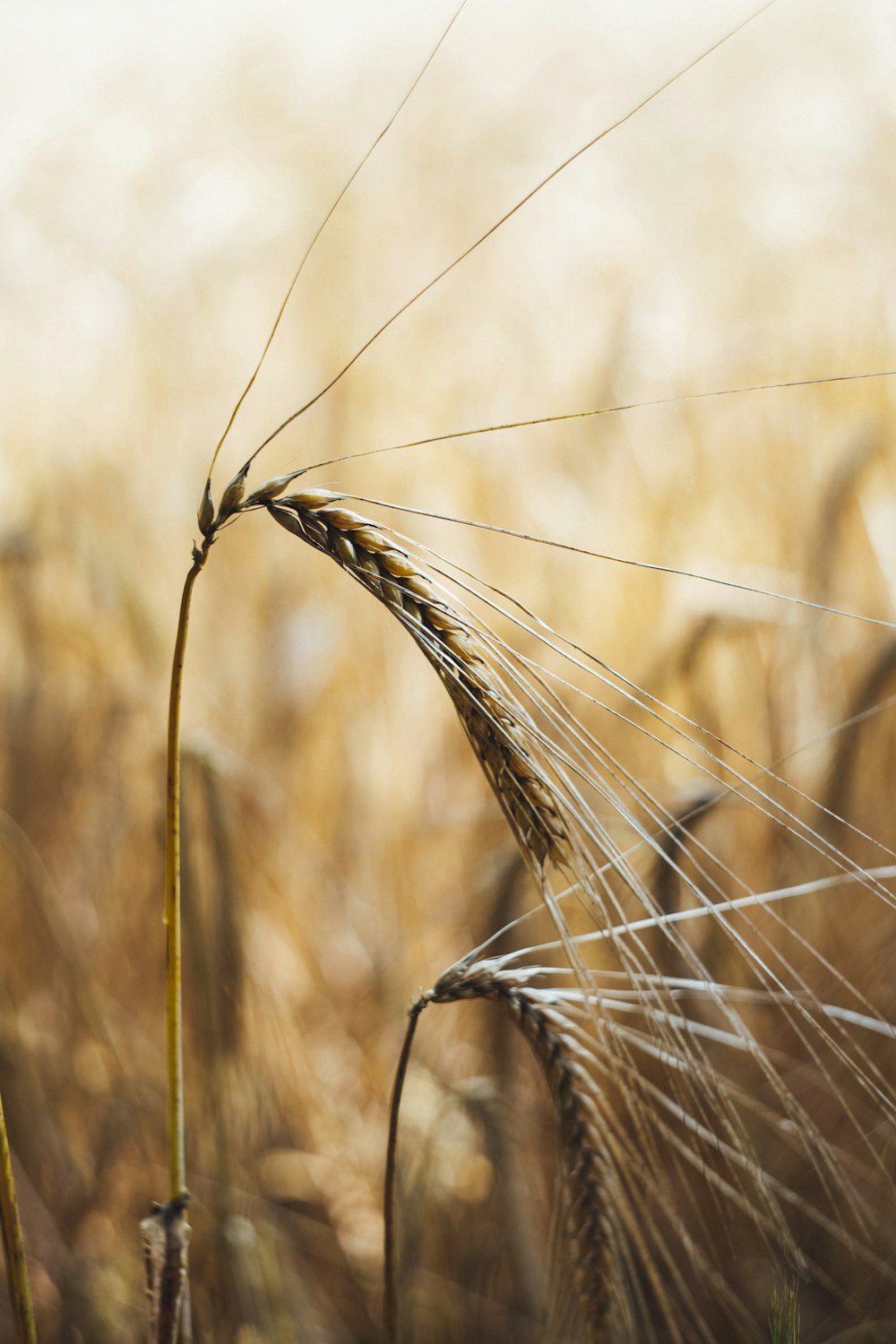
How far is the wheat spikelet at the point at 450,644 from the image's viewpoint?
0.26 metres

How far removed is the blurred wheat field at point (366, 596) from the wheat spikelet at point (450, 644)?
12.0 inches

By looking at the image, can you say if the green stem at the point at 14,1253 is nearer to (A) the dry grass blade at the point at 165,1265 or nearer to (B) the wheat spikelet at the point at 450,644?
(A) the dry grass blade at the point at 165,1265

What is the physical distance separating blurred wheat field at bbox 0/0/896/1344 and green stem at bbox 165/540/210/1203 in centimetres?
30

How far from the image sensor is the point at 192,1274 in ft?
2.17

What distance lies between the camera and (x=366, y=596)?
35.3 inches

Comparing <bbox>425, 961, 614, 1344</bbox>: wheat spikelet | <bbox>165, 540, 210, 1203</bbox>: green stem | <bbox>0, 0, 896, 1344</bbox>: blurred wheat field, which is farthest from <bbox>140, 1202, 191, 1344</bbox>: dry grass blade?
<bbox>0, 0, 896, 1344</bbox>: blurred wheat field

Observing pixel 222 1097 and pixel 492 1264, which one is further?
pixel 492 1264

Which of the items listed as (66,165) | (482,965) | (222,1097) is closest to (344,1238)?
(222,1097)

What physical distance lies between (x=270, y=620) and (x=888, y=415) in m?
0.57

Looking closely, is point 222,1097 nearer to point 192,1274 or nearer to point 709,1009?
point 192,1274

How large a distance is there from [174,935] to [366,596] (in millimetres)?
653

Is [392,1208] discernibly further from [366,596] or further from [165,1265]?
[366,596]

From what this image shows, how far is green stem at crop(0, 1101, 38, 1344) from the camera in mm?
271

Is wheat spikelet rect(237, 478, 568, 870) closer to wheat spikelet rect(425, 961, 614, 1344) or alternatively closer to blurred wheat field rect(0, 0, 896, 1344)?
wheat spikelet rect(425, 961, 614, 1344)
